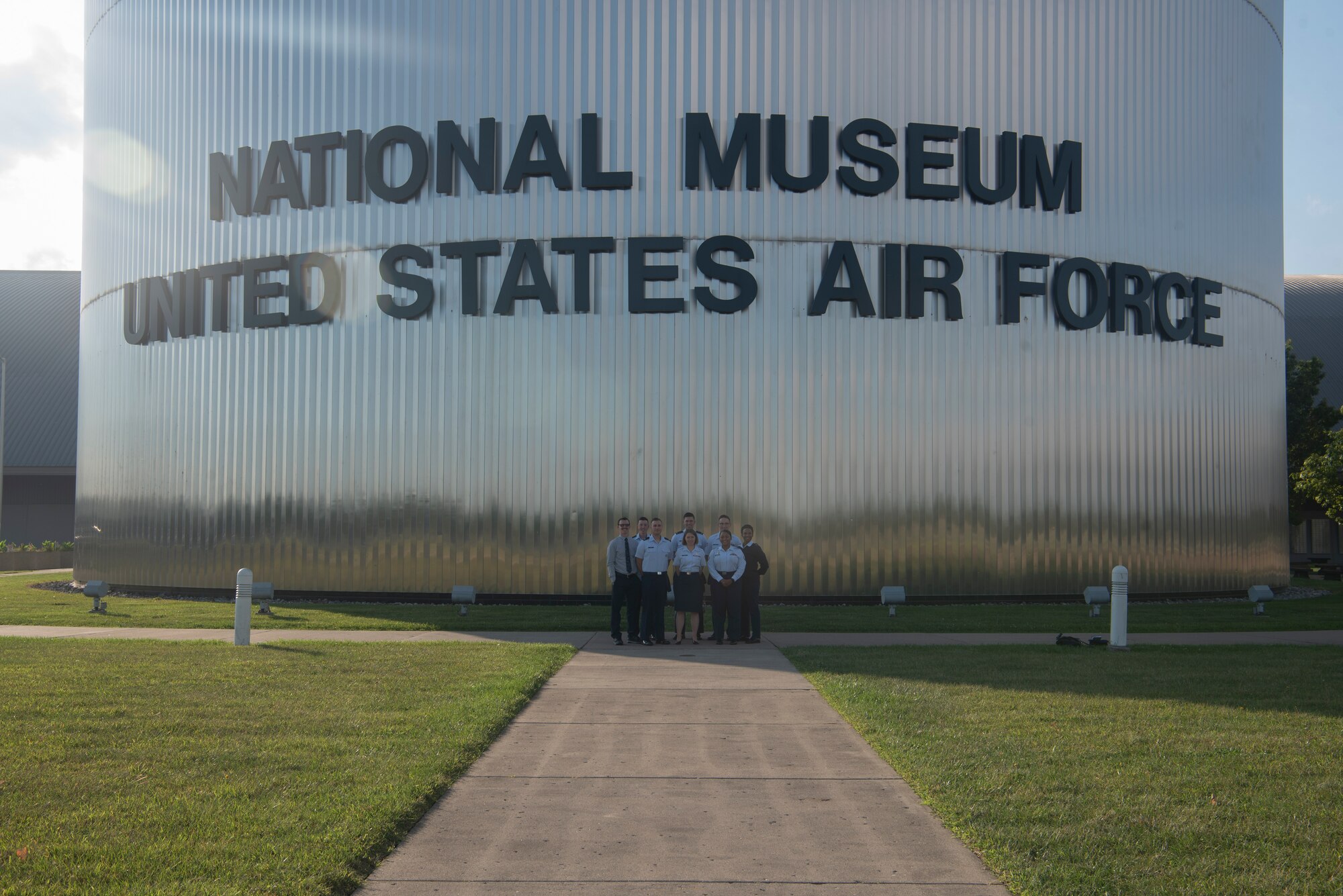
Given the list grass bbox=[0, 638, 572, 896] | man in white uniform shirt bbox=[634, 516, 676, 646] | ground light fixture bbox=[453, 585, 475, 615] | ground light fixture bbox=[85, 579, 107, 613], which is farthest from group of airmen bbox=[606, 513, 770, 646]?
ground light fixture bbox=[85, 579, 107, 613]

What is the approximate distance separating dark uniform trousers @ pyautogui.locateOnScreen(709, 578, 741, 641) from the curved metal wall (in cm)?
650

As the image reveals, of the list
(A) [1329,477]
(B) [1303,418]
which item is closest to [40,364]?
(A) [1329,477]

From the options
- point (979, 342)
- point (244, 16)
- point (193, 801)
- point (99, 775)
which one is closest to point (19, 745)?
point (99, 775)

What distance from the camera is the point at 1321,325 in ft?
192

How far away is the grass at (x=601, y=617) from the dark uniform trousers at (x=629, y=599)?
2.16 metres

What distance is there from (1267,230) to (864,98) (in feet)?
43.8

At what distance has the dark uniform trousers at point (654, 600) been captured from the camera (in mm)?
16391

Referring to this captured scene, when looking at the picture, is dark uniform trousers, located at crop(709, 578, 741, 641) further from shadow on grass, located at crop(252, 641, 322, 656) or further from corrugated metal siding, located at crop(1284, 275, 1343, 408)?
corrugated metal siding, located at crop(1284, 275, 1343, 408)

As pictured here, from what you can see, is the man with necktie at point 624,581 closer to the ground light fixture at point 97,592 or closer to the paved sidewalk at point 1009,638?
the paved sidewalk at point 1009,638

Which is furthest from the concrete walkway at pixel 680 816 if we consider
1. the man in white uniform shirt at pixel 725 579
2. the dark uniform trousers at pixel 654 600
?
the man in white uniform shirt at pixel 725 579

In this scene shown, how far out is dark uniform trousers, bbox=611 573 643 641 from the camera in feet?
54.1

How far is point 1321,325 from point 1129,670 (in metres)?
54.2

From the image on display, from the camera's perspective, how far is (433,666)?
13.1 m

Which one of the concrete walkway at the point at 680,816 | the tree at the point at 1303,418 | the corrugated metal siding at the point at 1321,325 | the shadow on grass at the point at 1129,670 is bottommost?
the shadow on grass at the point at 1129,670
